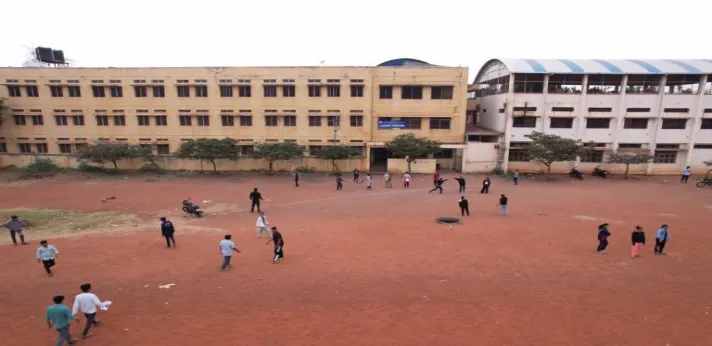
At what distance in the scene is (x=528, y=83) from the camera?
31.5 metres

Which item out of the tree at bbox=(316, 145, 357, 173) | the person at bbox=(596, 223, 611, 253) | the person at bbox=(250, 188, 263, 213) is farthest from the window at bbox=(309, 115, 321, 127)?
the person at bbox=(596, 223, 611, 253)

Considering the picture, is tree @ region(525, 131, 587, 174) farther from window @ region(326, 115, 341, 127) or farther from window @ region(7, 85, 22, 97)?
window @ region(7, 85, 22, 97)

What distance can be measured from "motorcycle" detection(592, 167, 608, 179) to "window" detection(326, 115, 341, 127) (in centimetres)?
2276

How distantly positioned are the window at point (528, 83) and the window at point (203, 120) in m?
27.8

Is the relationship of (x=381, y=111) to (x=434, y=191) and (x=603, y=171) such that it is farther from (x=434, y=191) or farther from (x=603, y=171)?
(x=603, y=171)

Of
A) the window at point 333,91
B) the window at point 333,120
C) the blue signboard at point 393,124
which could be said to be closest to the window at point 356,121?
the window at point 333,120

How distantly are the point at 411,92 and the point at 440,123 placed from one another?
152 inches

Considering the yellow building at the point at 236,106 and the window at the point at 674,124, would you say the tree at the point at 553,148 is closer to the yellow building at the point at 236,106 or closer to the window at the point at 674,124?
the yellow building at the point at 236,106

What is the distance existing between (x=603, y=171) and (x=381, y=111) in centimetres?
1959

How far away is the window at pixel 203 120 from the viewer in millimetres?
32906

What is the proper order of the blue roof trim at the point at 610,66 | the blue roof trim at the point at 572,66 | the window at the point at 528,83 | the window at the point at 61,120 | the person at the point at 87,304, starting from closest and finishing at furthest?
the person at the point at 87,304 → the blue roof trim at the point at 610,66 → the blue roof trim at the point at 572,66 → the window at the point at 528,83 → the window at the point at 61,120

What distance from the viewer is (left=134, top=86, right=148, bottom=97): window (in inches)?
1279

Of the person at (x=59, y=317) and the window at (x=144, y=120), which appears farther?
the window at (x=144, y=120)

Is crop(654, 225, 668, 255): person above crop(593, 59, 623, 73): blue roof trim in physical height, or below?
below
